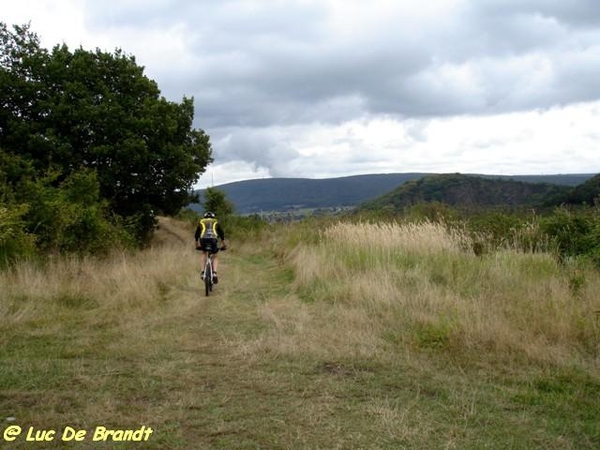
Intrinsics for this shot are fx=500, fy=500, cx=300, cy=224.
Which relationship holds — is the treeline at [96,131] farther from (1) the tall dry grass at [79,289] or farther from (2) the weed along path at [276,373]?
(2) the weed along path at [276,373]

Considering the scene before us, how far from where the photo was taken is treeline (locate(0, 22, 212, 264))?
17.8m

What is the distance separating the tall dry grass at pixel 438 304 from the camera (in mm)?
5758

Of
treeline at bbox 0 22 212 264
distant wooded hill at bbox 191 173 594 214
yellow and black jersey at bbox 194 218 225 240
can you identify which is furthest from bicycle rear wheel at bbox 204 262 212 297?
distant wooded hill at bbox 191 173 594 214

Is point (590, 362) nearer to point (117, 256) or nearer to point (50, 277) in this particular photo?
point (50, 277)

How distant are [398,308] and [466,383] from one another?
2790mm

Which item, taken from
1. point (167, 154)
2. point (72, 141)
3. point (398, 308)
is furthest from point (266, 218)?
point (398, 308)

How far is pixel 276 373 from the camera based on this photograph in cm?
506

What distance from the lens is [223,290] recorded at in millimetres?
11078

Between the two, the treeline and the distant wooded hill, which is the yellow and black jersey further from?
the distant wooded hill

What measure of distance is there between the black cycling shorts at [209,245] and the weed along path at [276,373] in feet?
6.69

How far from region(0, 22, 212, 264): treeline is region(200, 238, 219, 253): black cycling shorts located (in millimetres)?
3320

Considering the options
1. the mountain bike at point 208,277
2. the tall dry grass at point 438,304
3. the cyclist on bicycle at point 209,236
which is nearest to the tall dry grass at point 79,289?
the mountain bike at point 208,277

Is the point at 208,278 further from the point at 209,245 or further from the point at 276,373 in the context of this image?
the point at 276,373

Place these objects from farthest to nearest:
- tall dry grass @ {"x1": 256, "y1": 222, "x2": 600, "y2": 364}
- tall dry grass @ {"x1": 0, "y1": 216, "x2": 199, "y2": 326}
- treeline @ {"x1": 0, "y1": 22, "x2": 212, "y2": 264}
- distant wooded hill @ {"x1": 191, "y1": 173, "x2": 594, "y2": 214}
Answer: distant wooded hill @ {"x1": 191, "y1": 173, "x2": 594, "y2": 214}, treeline @ {"x1": 0, "y1": 22, "x2": 212, "y2": 264}, tall dry grass @ {"x1": 0, "y1": 216, "x2": 199, "y2": 326}, tall dry grass @ {"x1": 256, "y1": 222, "x2": 600, "y2": 364}
